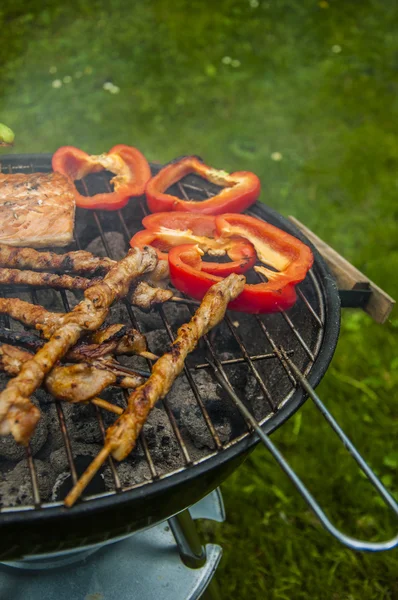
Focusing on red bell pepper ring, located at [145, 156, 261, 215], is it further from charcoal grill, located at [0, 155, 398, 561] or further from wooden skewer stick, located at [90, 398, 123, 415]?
wooden skewer stick, located at [90, 398, 123, 415]

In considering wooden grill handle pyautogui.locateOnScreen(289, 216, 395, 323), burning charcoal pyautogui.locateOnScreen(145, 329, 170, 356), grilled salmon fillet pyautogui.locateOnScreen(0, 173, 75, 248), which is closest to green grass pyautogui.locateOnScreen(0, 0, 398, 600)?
wooden grill handle pyautogui.locateOnScreen(289, 216, 395, 323)

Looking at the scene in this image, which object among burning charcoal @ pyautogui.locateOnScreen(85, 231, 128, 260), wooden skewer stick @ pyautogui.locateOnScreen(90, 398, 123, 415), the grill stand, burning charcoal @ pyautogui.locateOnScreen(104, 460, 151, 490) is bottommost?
the grill stand

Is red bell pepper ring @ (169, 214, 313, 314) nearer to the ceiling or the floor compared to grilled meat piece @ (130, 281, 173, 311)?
nearer to the ceiling

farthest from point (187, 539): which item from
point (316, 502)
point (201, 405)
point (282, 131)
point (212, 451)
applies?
point (282, 131)

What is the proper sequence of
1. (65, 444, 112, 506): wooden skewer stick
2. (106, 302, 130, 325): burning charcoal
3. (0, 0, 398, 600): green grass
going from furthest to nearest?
(0, 0, 398, 600): green grass, (106, 302, 130, 325): burning charcoal, (65, 444, 112, 506): wooden skewer stick

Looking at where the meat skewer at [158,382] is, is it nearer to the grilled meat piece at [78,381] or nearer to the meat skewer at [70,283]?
the grilled meat piece at [78,381]

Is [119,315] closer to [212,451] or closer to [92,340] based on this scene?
[92,340]

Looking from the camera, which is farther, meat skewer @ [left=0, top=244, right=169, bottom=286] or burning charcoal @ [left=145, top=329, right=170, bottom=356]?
burning charcoal @ [left=145, top=329, right=170, bottom=356]
